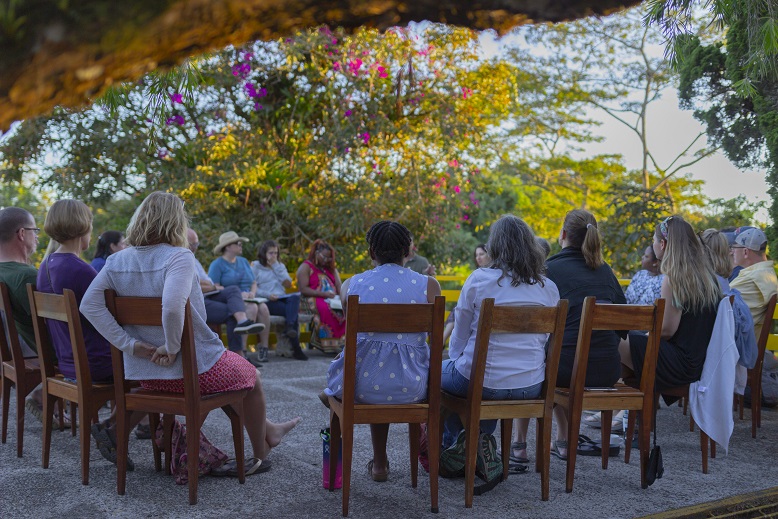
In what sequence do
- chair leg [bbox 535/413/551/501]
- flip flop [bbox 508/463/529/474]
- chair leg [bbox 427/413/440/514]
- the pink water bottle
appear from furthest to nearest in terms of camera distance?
flip flop [bbox 508/463/529/474] → the pink water bottle → chair leg [bbox 535/413/551/501] → chair leg [bbox 427/413/440/514]

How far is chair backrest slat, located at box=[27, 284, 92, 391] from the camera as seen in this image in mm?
3908

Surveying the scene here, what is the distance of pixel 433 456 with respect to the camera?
12.0 feet

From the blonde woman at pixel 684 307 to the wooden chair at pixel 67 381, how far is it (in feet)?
10.3

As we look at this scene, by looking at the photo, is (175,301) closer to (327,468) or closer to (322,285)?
(327,468)

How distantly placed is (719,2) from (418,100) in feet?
25.6

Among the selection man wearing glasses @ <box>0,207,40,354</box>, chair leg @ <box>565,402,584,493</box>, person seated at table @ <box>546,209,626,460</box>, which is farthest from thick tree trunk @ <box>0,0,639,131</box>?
man wearing glasses @ <box>0,207,40,354</box>

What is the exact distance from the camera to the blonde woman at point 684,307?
4.69 metres

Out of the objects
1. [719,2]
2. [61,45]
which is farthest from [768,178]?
[61,45]

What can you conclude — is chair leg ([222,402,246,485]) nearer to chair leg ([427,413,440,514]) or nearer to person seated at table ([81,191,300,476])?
person seated at table ([81,191,300,476])

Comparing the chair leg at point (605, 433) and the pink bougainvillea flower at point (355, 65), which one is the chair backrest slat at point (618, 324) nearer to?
the chair leg at point (605, 433)

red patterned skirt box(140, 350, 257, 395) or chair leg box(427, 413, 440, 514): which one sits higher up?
red patterned skirt box(140, 350, 257, 395)

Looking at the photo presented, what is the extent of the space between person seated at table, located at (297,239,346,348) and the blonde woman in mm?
5348

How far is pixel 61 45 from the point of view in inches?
46.4

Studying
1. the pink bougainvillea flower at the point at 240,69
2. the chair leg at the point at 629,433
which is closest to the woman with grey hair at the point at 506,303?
the chair leg at the point at 629,433
